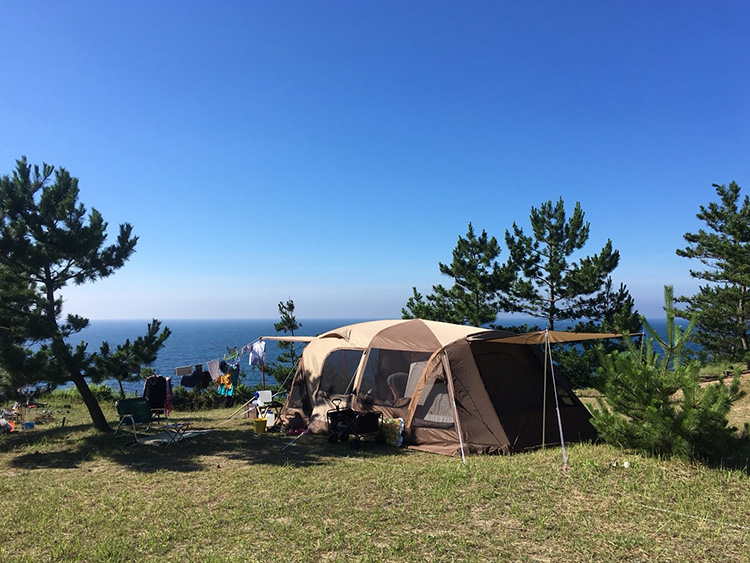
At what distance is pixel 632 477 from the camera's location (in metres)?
5.74

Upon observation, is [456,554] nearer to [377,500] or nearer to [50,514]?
[377,500]

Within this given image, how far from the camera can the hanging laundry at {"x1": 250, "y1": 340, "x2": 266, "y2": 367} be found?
13469 mm

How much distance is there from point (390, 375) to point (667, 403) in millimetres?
4713

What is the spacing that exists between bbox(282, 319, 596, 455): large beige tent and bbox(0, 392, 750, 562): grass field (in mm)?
682

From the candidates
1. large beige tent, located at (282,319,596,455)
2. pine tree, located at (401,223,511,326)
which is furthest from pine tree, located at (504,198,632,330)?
large beige tent, located at (282,319,596,455)

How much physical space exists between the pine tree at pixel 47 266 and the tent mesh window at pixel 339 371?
3.45 m

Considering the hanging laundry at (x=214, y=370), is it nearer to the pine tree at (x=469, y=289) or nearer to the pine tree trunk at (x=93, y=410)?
the pine tree trunk at (x=93, y=410)

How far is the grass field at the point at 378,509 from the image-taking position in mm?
4199

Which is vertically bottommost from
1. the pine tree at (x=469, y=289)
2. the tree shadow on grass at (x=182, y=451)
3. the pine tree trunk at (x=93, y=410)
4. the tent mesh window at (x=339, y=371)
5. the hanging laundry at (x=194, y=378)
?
the tree shadow on grass at (x=182, y=451)

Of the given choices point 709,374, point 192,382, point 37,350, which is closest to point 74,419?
point 192,382

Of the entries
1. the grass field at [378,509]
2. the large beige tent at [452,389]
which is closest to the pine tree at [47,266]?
the grass field at [378,509]

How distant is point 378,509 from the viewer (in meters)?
5.11

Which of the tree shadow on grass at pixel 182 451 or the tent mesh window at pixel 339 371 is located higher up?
the tent mesh window at pixel 339 371

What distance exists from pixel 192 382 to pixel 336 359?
18.0ft
